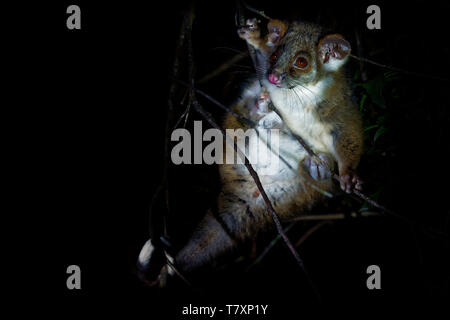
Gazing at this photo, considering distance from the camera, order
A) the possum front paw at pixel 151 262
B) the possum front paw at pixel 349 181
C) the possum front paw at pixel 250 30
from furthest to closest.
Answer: the possum front paw at pixel 250 30
the possum front paw at pixel 151 262
the possum front paw at pixel 349 181

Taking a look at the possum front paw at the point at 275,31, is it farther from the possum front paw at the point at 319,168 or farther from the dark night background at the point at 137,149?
the possum front paw at the point at 319,168

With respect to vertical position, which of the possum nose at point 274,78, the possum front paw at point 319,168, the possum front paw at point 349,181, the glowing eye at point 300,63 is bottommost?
the possum front paw at point 349,181

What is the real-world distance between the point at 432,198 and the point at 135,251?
7.16ft

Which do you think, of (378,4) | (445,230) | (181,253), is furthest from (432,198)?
(181,253)

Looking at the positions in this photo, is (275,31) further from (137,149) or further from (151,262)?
(151,262)

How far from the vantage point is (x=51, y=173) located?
2441mm

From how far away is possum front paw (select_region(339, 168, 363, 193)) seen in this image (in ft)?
6.93

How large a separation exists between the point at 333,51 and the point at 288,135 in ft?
2.14

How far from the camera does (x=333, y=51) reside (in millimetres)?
2223

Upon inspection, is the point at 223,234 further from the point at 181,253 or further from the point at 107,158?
the point at 107,158

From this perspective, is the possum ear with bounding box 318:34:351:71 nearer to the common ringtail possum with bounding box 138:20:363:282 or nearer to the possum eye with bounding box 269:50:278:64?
the common ringtail possum with bounding box 138:20:363:282

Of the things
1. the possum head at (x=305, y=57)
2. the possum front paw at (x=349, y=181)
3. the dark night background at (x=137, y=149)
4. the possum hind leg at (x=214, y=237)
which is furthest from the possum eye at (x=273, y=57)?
the possum hind leg at (x=214, y=237)

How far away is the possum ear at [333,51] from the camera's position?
2146 mm

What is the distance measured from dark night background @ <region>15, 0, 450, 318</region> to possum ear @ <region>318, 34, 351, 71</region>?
0.31 m
